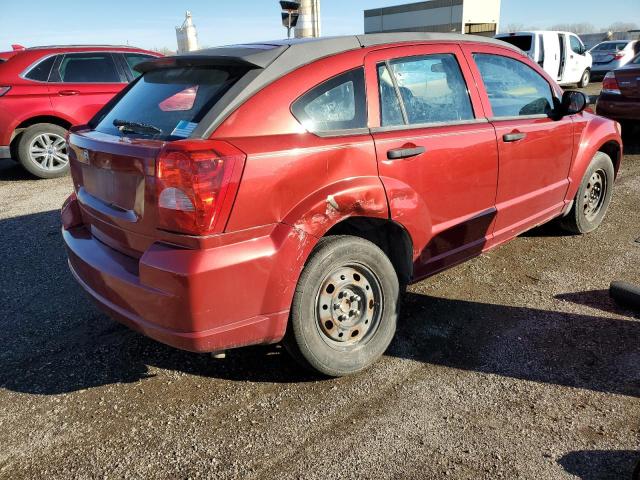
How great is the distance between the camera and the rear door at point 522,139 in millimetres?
3566

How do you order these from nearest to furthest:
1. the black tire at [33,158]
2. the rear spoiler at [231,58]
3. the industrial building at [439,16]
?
the rear spoiler at [231,58] → the black tire at [33,158] → the industrial building at [439,16]

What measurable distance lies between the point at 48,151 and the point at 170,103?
19.0 ft

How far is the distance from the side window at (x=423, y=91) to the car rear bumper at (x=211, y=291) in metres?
1.06

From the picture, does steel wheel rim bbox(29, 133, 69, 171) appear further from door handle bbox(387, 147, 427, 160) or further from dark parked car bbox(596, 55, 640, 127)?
dark parked car bbox(596, 55, 640, 127)

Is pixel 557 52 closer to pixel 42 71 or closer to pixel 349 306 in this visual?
pixel 42 71

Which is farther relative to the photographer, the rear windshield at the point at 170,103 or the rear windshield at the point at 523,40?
the rear windshield at the point at 523,40

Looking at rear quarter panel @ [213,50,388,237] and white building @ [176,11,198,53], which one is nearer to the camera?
rear quarter panel @ [213,50,388,237]

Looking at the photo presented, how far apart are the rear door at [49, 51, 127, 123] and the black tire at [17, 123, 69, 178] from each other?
0.30 metres

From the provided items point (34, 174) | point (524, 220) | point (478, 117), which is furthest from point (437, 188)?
point (34, 174)

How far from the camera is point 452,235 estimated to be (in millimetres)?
3312

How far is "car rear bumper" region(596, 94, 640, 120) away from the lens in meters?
8.09

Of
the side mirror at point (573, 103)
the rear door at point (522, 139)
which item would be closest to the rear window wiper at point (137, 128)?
the rear door at point (522, 139)

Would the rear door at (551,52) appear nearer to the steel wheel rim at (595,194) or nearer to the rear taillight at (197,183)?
the steel wheel rim at (595,194)

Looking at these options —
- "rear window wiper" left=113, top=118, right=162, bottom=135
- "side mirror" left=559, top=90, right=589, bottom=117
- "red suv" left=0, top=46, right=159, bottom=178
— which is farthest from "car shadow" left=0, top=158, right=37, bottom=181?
"side mirror" left=559, top=90, right=589, bottom=117
